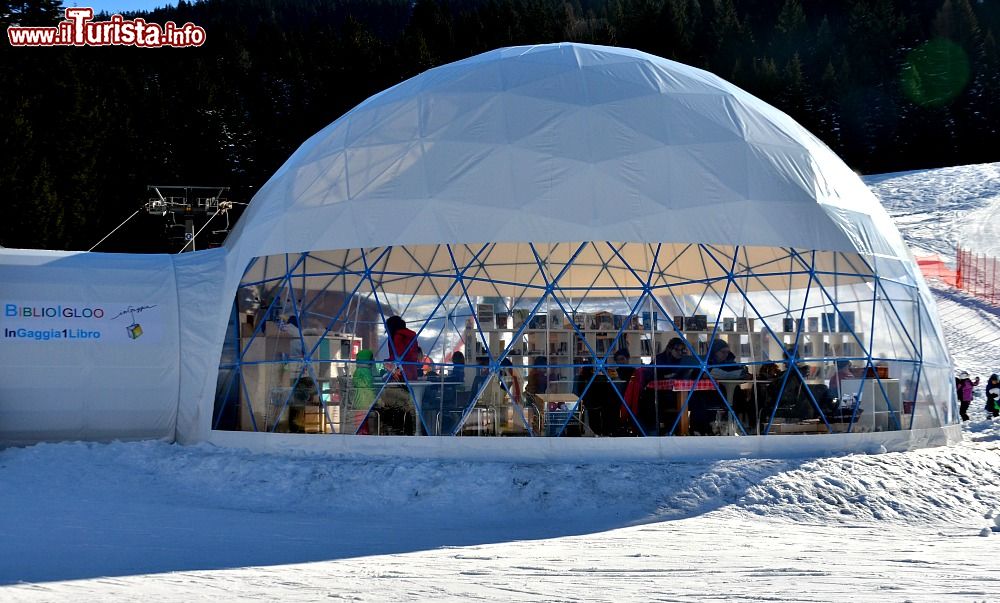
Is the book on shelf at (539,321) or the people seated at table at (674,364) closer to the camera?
the people seated at table at (674,364)

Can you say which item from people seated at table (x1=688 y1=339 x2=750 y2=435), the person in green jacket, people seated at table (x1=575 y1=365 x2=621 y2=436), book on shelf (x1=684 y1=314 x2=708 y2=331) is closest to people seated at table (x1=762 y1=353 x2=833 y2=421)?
people seated at table (x1=688 y1=339 x2=750 y2=435)

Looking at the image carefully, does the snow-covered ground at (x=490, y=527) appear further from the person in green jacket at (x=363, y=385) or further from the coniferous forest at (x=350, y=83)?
the coniferous forest at (x=350, y=83)

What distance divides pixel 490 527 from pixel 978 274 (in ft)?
114

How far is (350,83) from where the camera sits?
259ft

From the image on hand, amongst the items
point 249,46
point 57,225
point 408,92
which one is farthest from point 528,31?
point 408,92

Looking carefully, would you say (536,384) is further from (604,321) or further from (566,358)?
(604,321)

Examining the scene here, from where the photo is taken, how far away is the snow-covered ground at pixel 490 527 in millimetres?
10078

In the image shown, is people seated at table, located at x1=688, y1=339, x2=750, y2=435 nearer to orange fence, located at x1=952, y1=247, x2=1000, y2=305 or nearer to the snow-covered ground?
the snow-covered ground

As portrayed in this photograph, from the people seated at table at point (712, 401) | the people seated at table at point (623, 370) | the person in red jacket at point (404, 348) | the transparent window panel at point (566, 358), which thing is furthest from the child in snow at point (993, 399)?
the person in red jacket at point (404, 348)

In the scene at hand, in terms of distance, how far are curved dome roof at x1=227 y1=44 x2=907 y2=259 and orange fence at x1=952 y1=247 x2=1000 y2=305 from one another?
75.7ft

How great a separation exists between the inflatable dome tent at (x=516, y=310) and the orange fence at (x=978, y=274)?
22418 mm

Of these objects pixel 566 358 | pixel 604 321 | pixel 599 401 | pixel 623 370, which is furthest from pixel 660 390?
pixel 604 321

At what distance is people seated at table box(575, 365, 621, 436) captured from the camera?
17422 millimetres

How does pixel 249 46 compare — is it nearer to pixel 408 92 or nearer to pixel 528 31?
pixel 528 31
